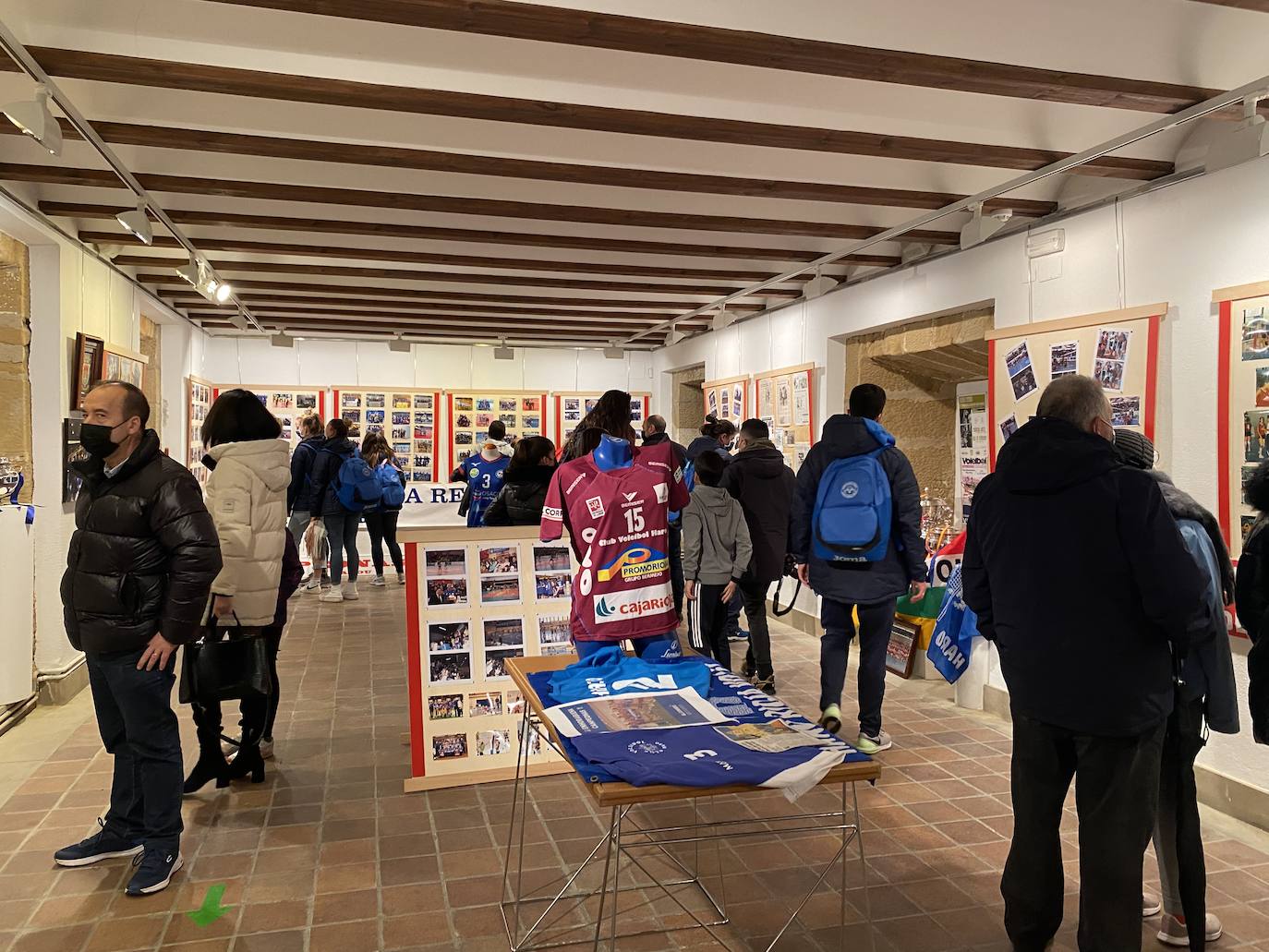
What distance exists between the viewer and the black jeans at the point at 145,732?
10.2 feet

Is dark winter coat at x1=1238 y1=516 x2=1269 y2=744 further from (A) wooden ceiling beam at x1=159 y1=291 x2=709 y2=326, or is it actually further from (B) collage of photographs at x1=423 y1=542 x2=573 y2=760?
(A) wooden ceiling beam at x1=159 y1=291 x2=709 y2=326

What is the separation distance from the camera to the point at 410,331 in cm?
1026

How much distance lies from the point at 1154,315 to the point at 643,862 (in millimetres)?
3288

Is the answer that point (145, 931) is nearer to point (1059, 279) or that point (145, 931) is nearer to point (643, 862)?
point (643, 862)

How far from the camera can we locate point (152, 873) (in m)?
3.16

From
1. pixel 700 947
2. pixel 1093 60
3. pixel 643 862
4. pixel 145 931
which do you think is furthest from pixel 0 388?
pixel 1093 60

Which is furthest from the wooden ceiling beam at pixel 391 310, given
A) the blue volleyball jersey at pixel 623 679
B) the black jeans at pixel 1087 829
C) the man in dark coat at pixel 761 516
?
the black jeans at pixel 1087 829

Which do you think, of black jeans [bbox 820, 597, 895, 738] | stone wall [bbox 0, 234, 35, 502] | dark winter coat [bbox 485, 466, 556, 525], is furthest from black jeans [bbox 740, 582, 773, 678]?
stone wall [bbox 0, 234, 35, 502]

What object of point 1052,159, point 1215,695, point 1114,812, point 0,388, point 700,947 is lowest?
point 700,947

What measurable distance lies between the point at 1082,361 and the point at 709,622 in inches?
96.5

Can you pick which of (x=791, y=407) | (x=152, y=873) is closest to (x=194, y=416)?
(x=791, y=407)

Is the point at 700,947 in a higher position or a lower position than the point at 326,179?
lower

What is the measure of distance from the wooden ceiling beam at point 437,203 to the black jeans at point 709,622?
84.9 inches

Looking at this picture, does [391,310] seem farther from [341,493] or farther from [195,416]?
[195,416]
